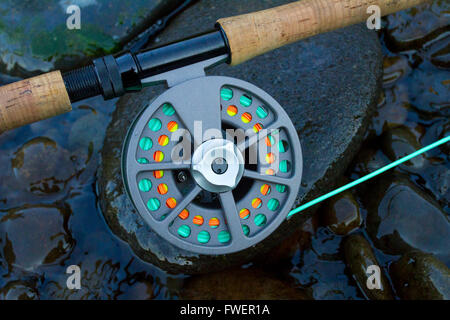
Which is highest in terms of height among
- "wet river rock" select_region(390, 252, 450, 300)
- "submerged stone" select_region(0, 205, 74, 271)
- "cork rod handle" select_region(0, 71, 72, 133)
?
"cork rod handle" select_region(0, 71, 72, 133)

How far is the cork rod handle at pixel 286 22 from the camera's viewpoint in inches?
75.4

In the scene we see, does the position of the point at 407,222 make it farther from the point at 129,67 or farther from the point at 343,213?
the point at 129,67

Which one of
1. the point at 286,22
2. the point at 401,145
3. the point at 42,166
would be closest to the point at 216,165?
the point at 286,22

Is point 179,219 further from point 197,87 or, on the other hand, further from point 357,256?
point 357,256

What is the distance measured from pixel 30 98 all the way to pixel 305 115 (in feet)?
4.27

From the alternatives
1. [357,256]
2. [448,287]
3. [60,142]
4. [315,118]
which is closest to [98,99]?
[60,142]

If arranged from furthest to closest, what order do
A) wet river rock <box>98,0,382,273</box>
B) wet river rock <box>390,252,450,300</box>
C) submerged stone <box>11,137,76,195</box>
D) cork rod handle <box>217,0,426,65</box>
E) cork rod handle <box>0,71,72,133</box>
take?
1. submerged stone <box>11,137,76,195</box>
2. wet river rock <box>98,0,382,273</box>
3. wet river rock <box>390,252,450,300</box>
4. cork rod handle <box>217,0,426,65</box>
5. cork rod handle <box>0,71,72,133</box>

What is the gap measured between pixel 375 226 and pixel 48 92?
5.65 feet

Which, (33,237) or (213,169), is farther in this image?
(33,237)

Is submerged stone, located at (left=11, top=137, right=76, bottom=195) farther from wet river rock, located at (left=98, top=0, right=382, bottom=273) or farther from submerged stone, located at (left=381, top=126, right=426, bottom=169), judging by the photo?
submerged stone, located at (left=381, top=126, right=426, bottom=169)

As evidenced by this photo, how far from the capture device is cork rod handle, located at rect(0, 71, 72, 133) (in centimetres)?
181

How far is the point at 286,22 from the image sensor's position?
1.96 meters

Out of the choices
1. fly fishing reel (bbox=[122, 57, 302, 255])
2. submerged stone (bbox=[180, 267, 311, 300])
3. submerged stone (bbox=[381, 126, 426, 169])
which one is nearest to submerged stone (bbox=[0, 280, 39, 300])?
submerged stone (bbox=[180, 267, 311, 300])

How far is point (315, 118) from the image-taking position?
2424 millimetres
